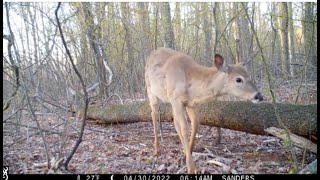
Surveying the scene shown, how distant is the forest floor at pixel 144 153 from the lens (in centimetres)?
437

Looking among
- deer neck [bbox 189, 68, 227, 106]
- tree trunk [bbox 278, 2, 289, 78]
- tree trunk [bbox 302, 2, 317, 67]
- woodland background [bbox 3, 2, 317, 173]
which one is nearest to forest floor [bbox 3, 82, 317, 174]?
woodland background [bbox 3, 2, 317, 173]

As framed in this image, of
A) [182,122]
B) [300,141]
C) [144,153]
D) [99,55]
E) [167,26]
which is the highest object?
[167,26]

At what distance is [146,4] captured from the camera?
9.56 metres

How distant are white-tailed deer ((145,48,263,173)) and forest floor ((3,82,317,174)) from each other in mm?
303

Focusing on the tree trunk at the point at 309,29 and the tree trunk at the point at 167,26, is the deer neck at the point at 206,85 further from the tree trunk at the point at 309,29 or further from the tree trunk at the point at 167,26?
the tree trunk at the point at 167,26

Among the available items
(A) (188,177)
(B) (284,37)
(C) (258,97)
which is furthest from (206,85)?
(B) (284,37)

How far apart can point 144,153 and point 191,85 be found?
1313mm

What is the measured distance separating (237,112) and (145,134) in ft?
7.19

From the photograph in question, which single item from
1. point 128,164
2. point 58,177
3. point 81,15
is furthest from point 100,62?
point 58,177

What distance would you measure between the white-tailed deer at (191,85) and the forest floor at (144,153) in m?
0.30

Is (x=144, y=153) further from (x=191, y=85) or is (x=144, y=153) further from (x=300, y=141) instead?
(x=300, y=141)

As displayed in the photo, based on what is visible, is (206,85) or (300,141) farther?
(206,85)

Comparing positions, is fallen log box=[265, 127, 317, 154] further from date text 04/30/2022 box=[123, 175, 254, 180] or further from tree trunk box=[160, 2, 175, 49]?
tree trunk box=[160, 2, 175, 49]

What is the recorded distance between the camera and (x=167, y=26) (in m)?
9.52
